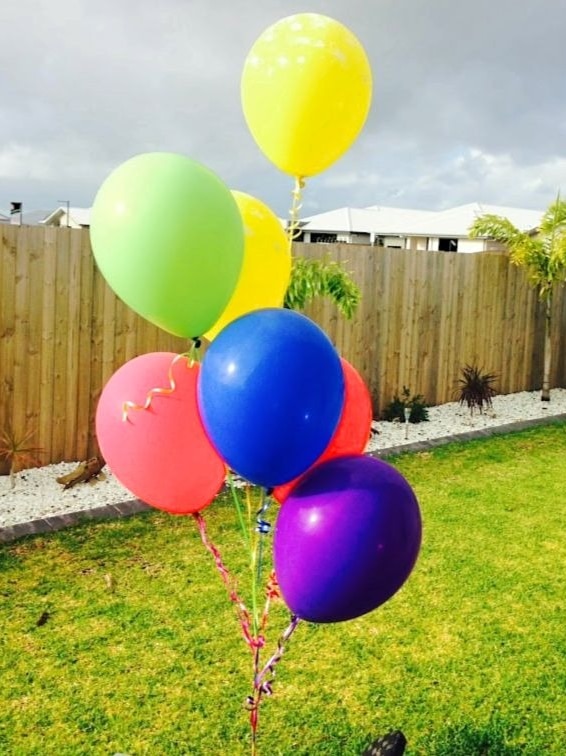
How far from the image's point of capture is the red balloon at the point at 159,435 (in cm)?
194

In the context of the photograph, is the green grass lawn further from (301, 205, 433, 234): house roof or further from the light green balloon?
(301, 205, 433, 234): house roof

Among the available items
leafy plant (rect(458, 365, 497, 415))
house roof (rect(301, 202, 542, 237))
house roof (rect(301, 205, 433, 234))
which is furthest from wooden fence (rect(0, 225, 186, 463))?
house roof (rect(301, 205, 433, 234))

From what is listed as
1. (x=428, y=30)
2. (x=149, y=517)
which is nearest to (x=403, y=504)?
(x=149, y=517)

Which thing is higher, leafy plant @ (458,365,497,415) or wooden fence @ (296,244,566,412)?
wooden fence @ (296,244,566,412)

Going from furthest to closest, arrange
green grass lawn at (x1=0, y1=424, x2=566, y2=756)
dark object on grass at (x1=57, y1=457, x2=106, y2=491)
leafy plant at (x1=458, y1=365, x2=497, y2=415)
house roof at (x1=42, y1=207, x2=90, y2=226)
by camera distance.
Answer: house roof at (x1=42, y1=207, x2=90, y2=226) → leafy plant at (x1=458, y1=365, x2=497, y2=415) → dark object on grass at (x1=57, y1=457, x2=106, y2=491) → green grass lawn at (x1=0, y1=424, x2=566, y2=756)

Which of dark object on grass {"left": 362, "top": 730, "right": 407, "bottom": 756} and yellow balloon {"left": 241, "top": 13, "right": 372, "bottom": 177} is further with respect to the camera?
dark object on grass {"left": 362, "top": 730, "right": 407, "bottom": 756}

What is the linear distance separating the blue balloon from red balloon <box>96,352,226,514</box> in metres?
0.16

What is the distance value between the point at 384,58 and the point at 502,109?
6.35m

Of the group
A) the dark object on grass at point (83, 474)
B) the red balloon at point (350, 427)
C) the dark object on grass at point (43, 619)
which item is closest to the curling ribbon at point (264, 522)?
the red balloon at point (350, 427)

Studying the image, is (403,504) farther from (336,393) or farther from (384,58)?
(384,58)

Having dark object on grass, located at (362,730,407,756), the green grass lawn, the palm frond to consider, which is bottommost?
the green grass lawn

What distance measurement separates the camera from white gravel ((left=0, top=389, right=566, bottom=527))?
15.1ft

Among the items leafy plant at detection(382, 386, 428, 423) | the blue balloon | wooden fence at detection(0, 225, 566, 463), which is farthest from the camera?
leafy plant at detection(382, 386, 428, 423)

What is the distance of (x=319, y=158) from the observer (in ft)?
6.77
